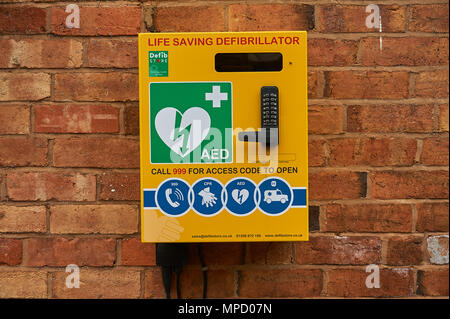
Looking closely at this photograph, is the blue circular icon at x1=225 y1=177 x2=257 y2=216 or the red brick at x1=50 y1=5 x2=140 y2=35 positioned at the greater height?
the red brick at x1=50 y1=5 x2=140 y2=35

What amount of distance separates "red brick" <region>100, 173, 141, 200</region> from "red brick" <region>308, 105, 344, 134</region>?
57cm

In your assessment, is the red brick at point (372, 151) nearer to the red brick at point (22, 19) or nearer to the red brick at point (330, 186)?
the red brick at point (330, 186)

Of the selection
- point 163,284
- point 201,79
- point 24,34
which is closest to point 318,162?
point 201,79

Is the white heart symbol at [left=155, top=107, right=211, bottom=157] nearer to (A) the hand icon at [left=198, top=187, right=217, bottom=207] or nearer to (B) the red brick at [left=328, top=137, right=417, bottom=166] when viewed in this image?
(A) the hand icon at [left=198, top=187, right=217, bottom=207]

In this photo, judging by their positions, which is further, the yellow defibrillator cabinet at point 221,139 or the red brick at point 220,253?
the red brick at point 220,253

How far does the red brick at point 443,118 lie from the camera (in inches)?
52.2

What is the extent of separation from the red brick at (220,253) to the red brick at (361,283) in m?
0.29

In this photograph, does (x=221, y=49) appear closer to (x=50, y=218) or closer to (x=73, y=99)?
(x=73, y=99)

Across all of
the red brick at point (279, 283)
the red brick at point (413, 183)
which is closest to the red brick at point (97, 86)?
the red brick at point (279, 283)

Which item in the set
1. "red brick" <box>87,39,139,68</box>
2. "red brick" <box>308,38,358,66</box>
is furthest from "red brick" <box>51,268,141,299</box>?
"red brick" <box>308,38,358,66</box>

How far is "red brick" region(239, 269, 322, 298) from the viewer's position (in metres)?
1.35

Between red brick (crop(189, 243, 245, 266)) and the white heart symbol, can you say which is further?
red brick (crop(189, 243, 245, 266))

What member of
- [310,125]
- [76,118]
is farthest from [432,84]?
[76,118]

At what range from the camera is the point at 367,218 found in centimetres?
134
